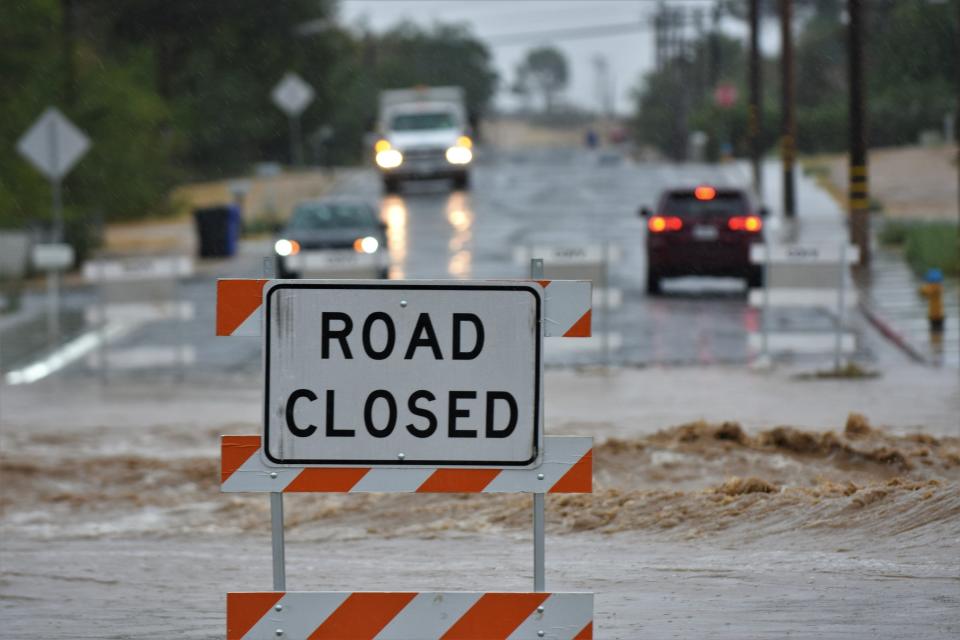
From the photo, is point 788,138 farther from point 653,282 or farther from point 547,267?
point 547,267

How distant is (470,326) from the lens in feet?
19.2

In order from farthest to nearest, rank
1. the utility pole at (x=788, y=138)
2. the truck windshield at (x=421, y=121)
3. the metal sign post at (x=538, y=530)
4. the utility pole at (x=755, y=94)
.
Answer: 1. the truck windshield at (x=421, y=121)
2. the utility pole at (x=755, y=94)
3. the utility pole at (x=788, y=138)
4. the metal sign post at (x=538, y=530)

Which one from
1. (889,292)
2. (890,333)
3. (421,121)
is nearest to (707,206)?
(889,292)

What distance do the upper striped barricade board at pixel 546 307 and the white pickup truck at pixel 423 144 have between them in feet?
134

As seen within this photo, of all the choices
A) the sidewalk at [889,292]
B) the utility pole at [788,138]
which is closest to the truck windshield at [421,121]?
the sidewalk at [889,292]

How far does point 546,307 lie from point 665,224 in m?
20.0

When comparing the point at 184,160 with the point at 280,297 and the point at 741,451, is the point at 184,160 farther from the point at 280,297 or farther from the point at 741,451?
the point at 280,297

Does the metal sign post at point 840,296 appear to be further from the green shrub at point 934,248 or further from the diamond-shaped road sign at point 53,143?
the diamond-shaped road sign at point 53,143

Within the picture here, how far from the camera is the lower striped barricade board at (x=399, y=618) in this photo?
5.96 m

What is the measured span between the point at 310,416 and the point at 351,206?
23427mm

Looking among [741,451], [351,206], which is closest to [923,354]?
[741,451]

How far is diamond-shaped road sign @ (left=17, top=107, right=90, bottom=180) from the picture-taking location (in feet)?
80.6

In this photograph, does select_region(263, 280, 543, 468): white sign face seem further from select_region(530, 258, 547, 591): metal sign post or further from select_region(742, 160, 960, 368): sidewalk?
select_region(742, 160, 960, 368): sidewalk

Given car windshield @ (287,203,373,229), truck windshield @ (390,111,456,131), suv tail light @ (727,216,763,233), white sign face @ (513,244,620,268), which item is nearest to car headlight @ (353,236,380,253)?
car windshield @ (287,203,373,229)
